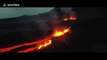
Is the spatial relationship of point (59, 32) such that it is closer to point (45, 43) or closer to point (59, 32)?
point (59, 32)

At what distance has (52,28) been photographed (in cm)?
556

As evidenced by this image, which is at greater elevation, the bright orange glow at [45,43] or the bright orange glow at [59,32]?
the bright orange glow at [59,32]

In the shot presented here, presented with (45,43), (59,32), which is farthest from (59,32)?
(45,43)

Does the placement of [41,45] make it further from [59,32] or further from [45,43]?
[59,32]

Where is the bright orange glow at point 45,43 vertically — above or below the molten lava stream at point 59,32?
below

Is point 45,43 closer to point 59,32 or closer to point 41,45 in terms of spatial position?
point 41,45

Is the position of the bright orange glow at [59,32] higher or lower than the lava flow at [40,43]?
higher

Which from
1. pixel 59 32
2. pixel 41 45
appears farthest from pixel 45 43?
pixel 59 32

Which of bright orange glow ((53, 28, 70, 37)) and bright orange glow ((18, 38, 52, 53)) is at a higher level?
bright orange glow ((53, 28, 70, 37))

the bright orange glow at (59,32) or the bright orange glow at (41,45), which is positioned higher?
the bright orange glow at (59,32)

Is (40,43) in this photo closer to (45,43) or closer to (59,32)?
(45,43)

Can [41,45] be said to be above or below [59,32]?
below

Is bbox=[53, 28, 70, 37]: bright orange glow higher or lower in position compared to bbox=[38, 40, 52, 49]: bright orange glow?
higher

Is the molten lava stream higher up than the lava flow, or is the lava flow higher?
the molten lava stream
